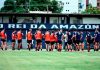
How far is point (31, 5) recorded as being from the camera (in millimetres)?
125125

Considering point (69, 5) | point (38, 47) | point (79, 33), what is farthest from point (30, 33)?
point (69, 5)

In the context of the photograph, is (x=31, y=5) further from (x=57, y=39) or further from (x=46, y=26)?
(x=57, y=39)

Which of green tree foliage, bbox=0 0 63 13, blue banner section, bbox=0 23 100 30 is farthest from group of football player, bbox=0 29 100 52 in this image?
green tree foliage, bbox=0 0 63 13

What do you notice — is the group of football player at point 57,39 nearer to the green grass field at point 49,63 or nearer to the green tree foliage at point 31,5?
the green grass field at point 49,63

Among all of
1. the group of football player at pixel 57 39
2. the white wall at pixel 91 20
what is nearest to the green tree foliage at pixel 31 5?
the white wall at pixel 91 20

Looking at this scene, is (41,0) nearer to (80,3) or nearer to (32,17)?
(80,3)

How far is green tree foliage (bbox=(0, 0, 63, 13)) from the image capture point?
404 ft

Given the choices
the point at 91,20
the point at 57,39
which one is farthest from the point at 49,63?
the point at 91,20

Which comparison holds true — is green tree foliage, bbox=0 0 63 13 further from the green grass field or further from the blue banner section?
the green grass field

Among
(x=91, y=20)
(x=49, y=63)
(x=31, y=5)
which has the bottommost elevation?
(x=31, y=5)

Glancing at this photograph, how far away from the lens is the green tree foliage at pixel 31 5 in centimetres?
12318

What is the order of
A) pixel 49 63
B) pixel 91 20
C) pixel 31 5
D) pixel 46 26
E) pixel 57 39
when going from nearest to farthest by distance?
pixel 49 63
pixel 57 39
pixel 46 26
pixel 91 20
pixel 31 5

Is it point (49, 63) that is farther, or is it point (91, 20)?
point (91, 20)

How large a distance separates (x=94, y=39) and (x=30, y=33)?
17.7 ft
